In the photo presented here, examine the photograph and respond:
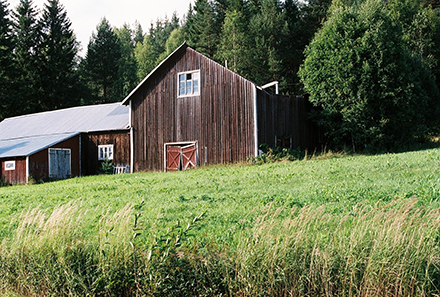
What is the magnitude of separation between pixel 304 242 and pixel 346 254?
625 mm

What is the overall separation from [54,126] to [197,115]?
14962mm

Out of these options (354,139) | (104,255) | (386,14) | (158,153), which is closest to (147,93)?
(158,153)

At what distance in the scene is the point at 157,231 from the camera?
323 inches

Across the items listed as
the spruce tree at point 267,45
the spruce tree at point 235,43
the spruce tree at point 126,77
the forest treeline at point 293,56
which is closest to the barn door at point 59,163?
the forest treeline at point 293,56

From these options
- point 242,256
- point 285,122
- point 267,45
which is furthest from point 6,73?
point 242,256

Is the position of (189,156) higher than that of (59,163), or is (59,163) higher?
(189,156)

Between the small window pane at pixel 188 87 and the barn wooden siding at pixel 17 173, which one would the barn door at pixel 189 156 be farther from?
the barn wooden siding at pixel 17 173

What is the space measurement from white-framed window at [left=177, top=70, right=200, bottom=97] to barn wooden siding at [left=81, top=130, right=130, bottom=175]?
17.3 ft

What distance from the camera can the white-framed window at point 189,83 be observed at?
82.7ft

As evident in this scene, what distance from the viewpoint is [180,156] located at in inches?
998

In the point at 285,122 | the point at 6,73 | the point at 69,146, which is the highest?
the point at 6,73

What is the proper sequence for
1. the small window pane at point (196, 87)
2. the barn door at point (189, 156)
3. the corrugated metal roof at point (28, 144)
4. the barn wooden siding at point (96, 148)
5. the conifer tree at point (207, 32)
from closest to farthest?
the barn door at point (189, 156)
the small window pane at point (196, 87)
the corrugated metal roof at point (28, 144)
the barn wooden siding at point (96, 148)
the conifer tree at point (207, 32)

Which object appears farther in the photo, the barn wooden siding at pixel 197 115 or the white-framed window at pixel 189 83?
the white-framed window at pixel 189 83

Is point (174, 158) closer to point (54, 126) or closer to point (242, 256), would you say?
point (54, 126)
